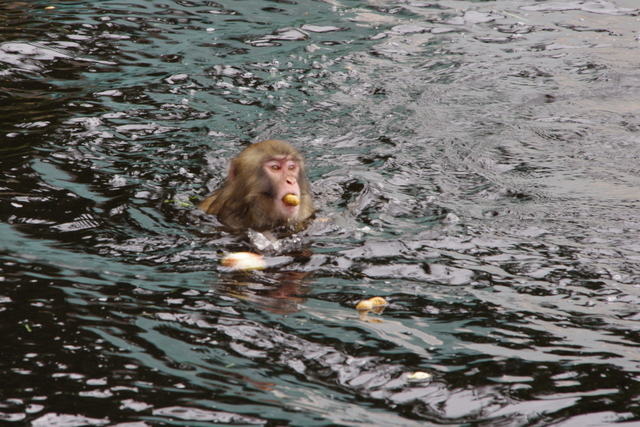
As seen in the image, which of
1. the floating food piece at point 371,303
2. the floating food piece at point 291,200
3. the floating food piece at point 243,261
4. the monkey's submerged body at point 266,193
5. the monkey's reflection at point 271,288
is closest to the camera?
the floating food piece at point 371,303

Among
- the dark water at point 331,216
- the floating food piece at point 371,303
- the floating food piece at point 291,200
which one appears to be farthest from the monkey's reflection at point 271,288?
the floating food piece at point 291,200

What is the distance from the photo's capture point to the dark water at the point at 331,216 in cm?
379

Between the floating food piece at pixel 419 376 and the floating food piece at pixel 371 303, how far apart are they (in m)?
0.80

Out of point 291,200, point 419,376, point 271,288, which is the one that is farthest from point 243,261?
point 419,376

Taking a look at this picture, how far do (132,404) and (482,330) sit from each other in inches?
77.7

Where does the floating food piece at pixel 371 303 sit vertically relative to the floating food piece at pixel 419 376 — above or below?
below

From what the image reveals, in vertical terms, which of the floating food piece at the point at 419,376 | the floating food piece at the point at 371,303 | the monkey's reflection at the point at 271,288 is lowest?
the monkey's reflection at the point at 271,288

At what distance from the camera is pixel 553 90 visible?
9414 mm

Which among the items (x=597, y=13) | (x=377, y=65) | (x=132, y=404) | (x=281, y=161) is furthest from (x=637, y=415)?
(x=597, y=13)

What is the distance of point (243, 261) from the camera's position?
5.44 m

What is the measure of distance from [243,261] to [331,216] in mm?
1419

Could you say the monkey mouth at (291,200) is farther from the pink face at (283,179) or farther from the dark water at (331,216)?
the dark water at (331,216)

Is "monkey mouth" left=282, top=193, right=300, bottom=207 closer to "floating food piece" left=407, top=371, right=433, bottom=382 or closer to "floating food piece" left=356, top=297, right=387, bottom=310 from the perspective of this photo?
"floating food piece" left=356, top=297, right=387, bottom=310

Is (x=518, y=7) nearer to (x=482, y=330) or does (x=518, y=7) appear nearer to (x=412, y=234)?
(x=412, y=234)
